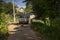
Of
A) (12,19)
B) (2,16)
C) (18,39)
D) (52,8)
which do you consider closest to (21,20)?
(12,19)

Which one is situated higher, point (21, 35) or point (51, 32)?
point (51, 32)

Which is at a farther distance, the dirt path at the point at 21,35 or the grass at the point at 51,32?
the dirt path at the point at 21,35

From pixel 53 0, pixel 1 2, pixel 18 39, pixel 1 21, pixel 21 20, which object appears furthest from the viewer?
pixel 21 20

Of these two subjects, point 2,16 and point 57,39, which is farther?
point 2,16

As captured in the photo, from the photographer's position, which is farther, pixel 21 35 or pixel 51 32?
pixel 21 35

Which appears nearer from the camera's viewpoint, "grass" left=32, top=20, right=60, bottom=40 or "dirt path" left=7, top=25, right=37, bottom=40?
"grass" left=32, top=20, right=60, bottom=40

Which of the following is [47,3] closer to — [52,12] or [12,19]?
[52,12]

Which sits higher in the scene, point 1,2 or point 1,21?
point 1,2

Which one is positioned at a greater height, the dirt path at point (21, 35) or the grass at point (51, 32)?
the grass at point (51, 32)

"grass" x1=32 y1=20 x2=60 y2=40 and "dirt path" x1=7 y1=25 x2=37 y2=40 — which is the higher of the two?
"grass" x1=32 y1=20 x2=60 y2=40

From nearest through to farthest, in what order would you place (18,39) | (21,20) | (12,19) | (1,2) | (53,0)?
(53,0) < (18,39) < (1,2) < (21,20) < (12,19)

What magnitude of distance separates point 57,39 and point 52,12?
9.29 feet

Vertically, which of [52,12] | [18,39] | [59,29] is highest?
[52,12]

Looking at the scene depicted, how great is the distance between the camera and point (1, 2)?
20344 millimetres
